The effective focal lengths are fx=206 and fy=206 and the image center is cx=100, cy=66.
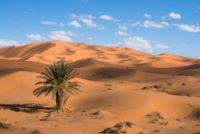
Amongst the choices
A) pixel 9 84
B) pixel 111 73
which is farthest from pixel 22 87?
pixel 111 73

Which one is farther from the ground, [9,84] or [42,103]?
[9,84]

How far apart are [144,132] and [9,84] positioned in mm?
14528

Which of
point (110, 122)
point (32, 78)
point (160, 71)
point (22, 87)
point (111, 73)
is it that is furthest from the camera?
point (160, 71)

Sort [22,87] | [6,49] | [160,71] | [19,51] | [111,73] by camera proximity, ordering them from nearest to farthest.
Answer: [22,87], [111,73], [160,71], [19,51], [6,49]

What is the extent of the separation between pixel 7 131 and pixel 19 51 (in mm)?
88294

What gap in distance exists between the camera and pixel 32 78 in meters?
20.9

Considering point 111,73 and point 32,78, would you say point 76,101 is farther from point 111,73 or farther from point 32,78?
point 111,73

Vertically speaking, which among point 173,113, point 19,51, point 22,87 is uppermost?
point 19,51

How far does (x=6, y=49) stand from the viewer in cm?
9681

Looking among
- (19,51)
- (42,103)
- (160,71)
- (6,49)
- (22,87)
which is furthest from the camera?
(6,49)

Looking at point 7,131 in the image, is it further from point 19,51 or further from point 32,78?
point 19,51

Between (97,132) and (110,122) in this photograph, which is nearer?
(97,132)

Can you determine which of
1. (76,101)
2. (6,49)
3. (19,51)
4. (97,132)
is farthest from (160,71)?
(6,49)

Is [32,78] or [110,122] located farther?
[32,78]
